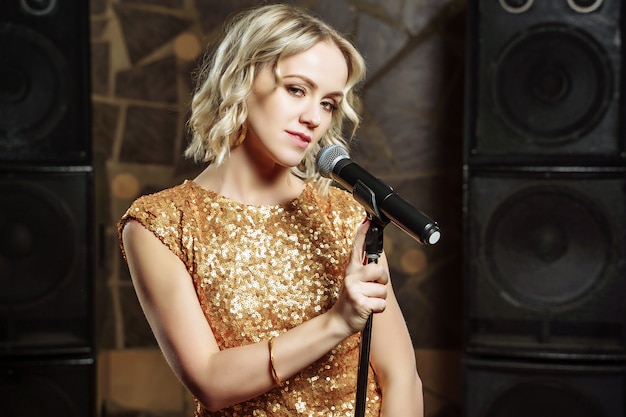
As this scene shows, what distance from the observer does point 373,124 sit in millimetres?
3006

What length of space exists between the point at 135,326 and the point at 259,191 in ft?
5.82

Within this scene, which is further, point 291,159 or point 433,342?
point 433,342

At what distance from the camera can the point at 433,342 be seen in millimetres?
3004

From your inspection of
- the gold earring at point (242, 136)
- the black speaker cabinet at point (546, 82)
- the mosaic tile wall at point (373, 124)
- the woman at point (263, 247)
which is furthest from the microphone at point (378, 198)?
the mosaic tile wall at point (373, 124)

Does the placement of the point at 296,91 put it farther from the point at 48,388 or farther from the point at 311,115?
the point at 48,388

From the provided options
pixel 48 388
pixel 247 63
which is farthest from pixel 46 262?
pixel 247 63

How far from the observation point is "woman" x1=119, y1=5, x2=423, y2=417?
1224 millimetres

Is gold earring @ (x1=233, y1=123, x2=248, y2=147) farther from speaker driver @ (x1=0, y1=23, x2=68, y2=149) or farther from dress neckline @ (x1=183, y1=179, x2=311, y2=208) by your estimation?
speaker driver @ (x1=0, y1=23, x2=68, y2=149)

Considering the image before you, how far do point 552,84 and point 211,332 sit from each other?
4.84 feet

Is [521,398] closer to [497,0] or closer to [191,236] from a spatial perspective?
[497,0]

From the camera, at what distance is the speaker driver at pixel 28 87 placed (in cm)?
224

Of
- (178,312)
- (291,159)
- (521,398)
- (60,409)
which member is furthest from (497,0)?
(60,409)

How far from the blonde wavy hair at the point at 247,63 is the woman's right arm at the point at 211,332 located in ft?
0.69

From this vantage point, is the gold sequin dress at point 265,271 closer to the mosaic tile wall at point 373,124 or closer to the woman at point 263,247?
the woman at point 263,247
